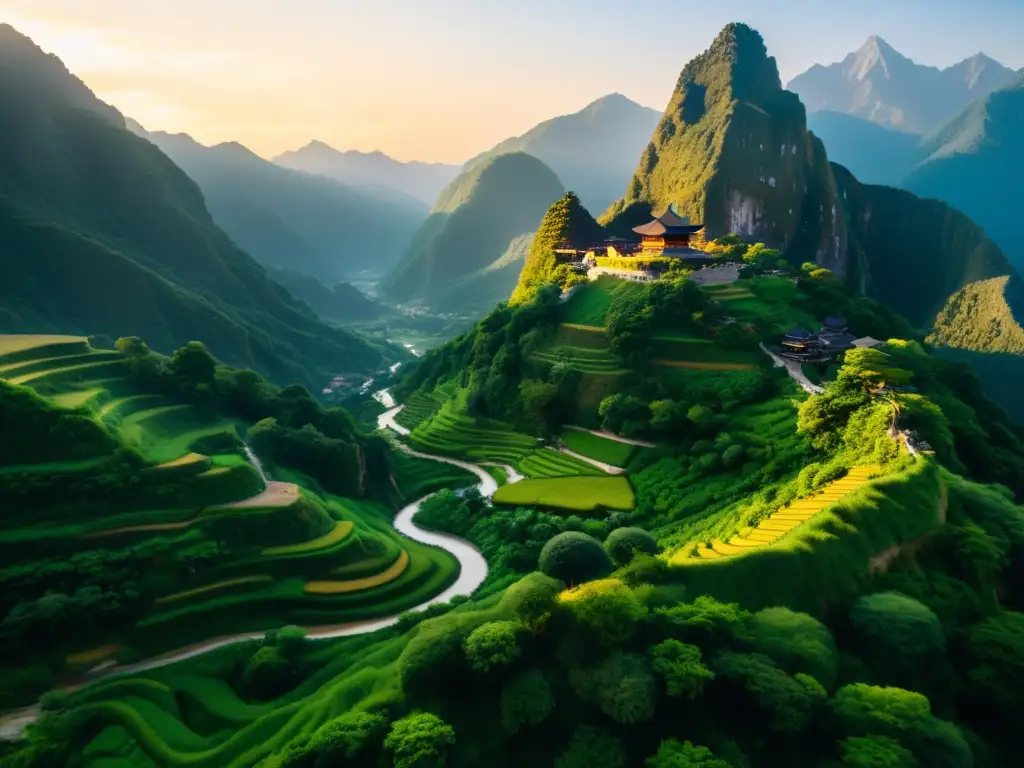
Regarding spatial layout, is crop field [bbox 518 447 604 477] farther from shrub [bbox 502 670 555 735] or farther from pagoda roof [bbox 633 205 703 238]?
shrub [bbox 502 670 555 735]

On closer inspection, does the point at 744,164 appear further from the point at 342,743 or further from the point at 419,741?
the point at 342,743

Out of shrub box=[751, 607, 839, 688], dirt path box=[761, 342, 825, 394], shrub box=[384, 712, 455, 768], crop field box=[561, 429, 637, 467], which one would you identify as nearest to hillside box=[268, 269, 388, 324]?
crop field box=[561, 429, 637, 467]

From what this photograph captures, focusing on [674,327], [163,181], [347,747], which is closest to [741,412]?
[674,327]

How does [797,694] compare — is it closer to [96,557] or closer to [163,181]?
[96,557]

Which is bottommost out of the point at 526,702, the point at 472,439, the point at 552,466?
the point at 472,439

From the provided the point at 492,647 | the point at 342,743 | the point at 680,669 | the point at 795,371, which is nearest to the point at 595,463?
the point at 795,371

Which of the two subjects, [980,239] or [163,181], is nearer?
[163,181]

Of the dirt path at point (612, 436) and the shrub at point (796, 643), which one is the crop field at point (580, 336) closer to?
the dirt path at point (612, 436)

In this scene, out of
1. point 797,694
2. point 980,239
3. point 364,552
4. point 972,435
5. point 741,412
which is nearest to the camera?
point 797,694
